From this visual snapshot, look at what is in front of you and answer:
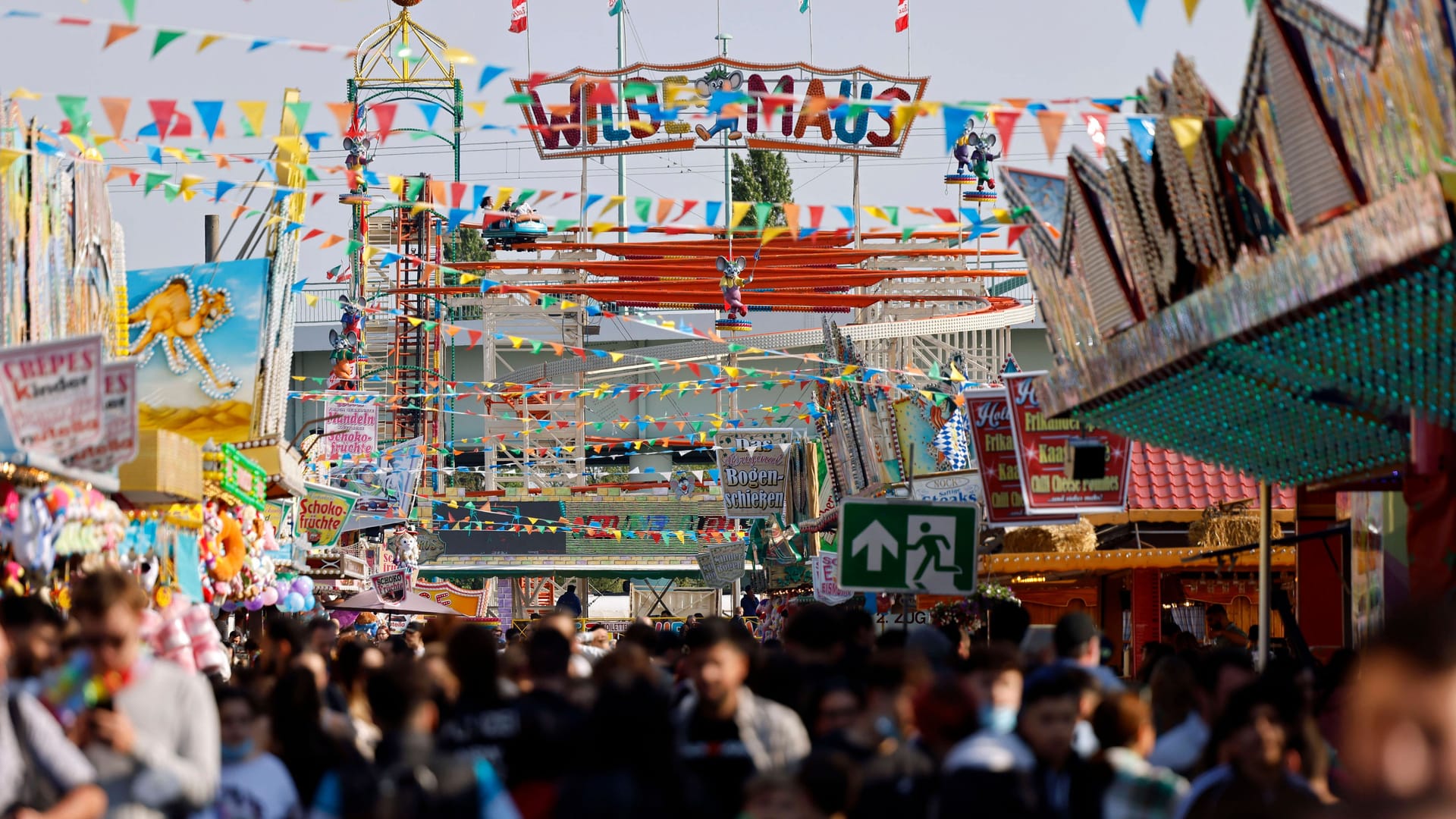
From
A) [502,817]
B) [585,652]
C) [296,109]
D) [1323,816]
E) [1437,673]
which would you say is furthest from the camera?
[585,652]

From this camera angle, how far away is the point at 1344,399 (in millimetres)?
9477

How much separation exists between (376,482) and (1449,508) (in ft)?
88.9

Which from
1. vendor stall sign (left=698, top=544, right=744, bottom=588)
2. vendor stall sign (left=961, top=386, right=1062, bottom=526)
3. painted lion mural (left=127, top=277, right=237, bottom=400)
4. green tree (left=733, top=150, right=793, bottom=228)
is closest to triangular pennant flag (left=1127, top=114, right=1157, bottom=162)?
vendor stall sign (left=961, top=386, right=1062, bottom=526)

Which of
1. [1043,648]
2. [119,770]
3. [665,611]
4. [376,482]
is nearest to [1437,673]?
[119,770]

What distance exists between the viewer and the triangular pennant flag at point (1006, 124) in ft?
32.4

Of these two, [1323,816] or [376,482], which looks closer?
[1323,816]

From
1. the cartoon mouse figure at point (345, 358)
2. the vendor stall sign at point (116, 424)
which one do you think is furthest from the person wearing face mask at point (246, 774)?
the cartoon mouse figure at point (345, 358)

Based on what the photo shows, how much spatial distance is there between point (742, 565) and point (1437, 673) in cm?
3283

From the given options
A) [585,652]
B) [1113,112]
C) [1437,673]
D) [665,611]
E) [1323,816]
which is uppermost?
[1113,112]

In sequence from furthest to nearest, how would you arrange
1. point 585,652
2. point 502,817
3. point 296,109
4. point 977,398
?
point 977,398
point 585,652
point 296,109
point 502,817

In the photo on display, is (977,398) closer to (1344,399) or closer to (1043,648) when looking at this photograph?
(1344,399)

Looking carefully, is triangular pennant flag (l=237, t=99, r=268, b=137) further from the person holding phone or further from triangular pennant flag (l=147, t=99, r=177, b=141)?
the person holding phone

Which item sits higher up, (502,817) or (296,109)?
(296,109)

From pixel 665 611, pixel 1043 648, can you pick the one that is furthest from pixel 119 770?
pixel 665 611
